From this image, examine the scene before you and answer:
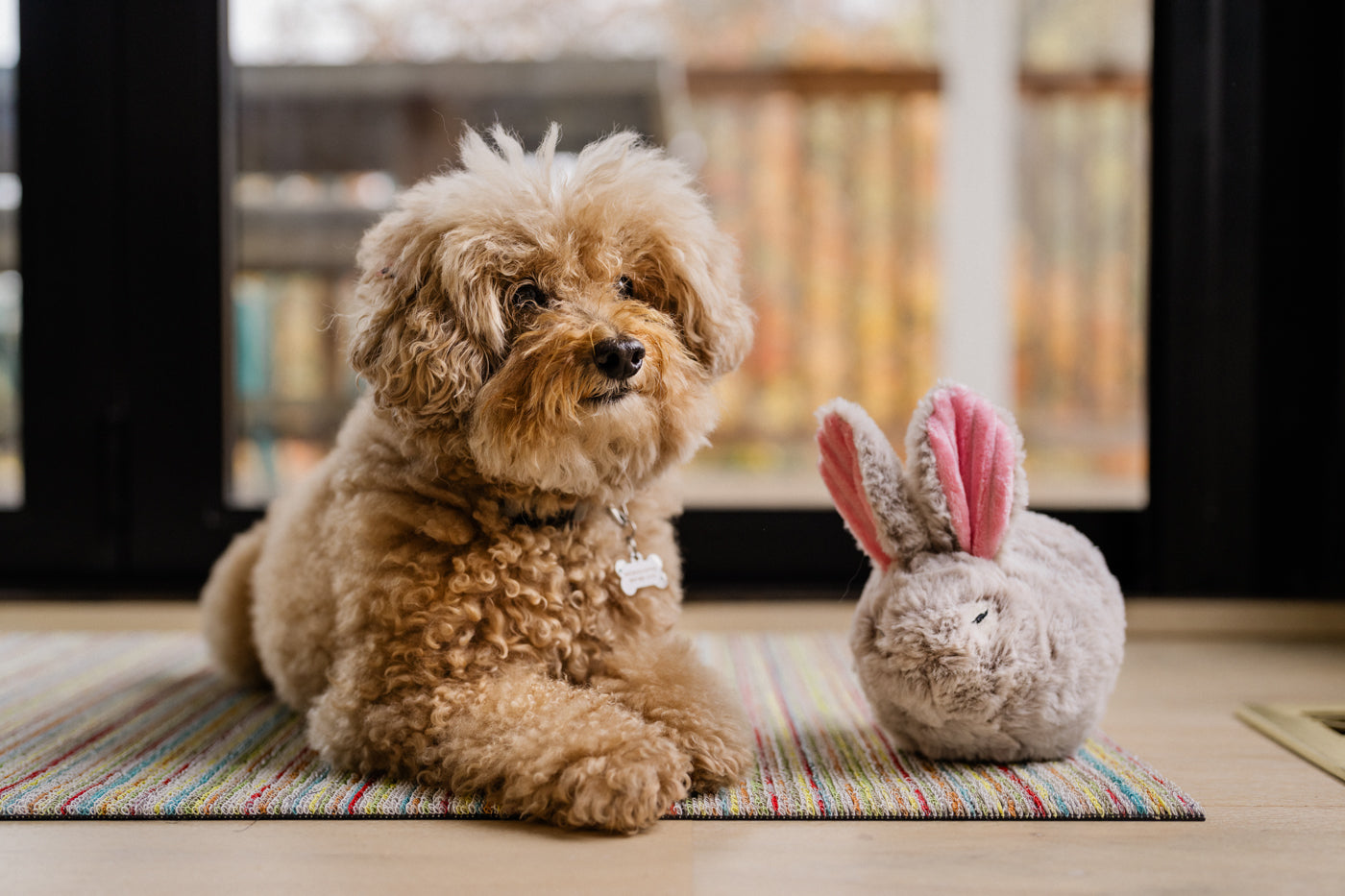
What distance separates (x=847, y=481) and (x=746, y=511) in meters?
0.93

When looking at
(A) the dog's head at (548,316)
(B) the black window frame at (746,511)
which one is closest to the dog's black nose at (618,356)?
(A) the dog's head at (548,316)

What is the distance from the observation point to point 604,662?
1.23 m

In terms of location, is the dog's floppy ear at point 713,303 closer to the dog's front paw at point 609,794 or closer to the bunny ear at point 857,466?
the bunny ear at point 857,466

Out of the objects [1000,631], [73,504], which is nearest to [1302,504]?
[1000,631]

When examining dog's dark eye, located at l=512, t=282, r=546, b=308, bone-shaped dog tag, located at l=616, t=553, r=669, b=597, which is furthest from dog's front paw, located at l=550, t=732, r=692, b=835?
dog's dark eye, located at l=512, t=282, r=546, b=308

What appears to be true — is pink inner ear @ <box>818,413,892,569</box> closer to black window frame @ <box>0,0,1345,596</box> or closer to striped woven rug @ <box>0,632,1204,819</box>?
striped woven rug @ <box>0,632,1204,819</box>

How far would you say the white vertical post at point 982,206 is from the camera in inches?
135

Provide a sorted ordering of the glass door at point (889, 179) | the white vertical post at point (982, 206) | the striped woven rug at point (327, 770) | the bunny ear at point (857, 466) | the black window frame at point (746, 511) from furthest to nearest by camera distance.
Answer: the white vertical post at point (982, 206) → the glass door at point (889, 179) → the black window frame at point (746, 511) → the bunny ear at point (857, 466) → the striped woven rug at point (327, 770)

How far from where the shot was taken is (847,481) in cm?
126

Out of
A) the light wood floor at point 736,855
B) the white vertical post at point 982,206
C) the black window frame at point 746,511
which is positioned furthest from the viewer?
the white vertical post at point 982,206

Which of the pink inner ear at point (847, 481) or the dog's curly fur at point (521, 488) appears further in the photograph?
the pink inner ear at point (847, 481)

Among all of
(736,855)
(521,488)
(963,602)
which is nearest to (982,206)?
(963,602)

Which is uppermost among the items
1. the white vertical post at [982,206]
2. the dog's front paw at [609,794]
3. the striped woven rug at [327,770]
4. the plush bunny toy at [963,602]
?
the white vertical post at [982,206]

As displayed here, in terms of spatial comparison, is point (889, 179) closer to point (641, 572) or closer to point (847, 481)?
point (847, 481)
